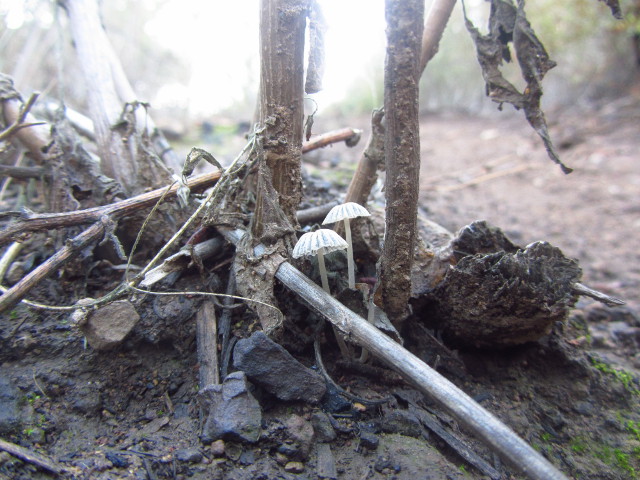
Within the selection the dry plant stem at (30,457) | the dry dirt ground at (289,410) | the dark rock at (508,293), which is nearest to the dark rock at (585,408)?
the dry dirt ground at (289,410)

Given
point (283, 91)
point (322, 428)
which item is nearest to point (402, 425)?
point (322, 428)

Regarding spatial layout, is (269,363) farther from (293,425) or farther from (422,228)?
(422,228)

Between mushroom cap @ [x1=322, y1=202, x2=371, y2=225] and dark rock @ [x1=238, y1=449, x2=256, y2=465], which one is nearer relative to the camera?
dark rock @ [x1=238, y1=449, x2=256, y2=465]

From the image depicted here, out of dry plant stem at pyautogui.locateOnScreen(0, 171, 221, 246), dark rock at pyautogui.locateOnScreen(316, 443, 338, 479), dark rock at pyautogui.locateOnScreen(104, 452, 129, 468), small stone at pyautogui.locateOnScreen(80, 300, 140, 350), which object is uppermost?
dry plant stem at pyautogui.locateOnScreen(0, 171, 221, 246)

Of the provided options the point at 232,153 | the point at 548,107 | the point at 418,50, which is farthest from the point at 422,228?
the point at 548,107

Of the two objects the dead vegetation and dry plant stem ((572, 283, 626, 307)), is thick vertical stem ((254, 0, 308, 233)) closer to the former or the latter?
the dead vegetation

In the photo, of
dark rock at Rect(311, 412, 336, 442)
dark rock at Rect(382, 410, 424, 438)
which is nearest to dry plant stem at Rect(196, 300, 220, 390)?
dark rock at Rect(311, 412, 336, 442)

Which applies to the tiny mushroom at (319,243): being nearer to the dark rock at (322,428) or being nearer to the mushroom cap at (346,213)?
the mushroom cap at (346,213)
